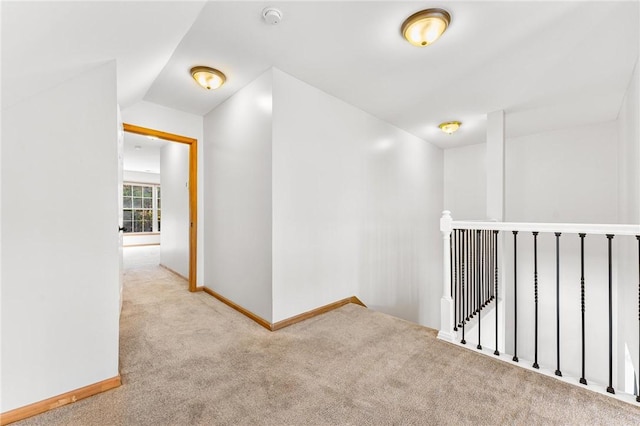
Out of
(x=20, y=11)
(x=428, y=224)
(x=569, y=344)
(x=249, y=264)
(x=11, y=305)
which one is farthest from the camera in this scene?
(x=428, y=224)

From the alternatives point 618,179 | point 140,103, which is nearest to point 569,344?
point 618,179

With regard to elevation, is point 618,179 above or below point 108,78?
below

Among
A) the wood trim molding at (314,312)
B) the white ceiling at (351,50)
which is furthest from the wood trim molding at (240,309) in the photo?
the white ceiling at (351,50)

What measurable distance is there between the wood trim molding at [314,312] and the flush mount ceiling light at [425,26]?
104 inches

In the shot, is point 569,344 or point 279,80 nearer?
point 279,80

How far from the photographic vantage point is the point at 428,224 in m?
5.27

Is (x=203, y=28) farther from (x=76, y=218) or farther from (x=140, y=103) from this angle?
(x=140, y=103)

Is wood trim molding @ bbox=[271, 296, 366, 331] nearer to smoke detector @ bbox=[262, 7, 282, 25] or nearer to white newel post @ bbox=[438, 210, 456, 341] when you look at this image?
white newel post @ bbox=[438, 210, 456, 341]

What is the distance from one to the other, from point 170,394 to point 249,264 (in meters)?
1.36

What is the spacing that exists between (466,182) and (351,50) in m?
4.40

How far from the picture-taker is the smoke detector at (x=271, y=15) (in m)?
1.80

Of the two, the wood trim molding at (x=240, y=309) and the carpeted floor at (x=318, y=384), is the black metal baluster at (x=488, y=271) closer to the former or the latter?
the carpeted floor at (x=318, y=384)

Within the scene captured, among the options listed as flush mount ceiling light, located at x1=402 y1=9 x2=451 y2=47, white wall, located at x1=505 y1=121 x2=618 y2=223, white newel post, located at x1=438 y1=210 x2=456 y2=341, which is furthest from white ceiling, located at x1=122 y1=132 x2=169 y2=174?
white wall, located at x1=505 y1=121 x2=618 y2=223

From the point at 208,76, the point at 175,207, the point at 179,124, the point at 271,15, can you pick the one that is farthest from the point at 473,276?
the point at 175,207
